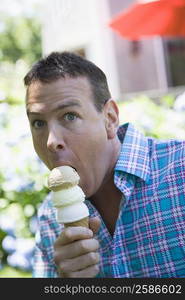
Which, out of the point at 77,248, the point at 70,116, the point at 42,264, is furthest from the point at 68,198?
the point at 42,264

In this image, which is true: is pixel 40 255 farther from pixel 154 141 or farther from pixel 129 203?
pixel 154 141

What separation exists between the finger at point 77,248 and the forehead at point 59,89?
2.48ft

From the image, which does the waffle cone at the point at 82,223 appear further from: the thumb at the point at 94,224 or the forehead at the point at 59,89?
the forehead at the point at 59,89

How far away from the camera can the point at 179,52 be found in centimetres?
1333

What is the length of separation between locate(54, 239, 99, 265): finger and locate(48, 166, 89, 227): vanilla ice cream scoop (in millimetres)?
110

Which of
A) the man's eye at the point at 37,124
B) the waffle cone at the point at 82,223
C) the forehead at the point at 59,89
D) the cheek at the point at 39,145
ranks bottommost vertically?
the waffle cone at the point at 82,223

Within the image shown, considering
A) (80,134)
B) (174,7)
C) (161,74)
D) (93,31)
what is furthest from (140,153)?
(93,31)

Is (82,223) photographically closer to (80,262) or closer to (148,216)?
(80,262)

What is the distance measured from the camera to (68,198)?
2.08 metres

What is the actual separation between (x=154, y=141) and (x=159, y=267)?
0.69 meters

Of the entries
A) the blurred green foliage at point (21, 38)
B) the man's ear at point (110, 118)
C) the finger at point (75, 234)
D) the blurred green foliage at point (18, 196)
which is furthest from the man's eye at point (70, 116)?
the blurred green foliage at point (21, 38)

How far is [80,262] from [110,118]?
0.96m

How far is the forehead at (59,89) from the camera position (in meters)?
2.44

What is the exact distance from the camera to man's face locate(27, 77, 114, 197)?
93.8 inches
